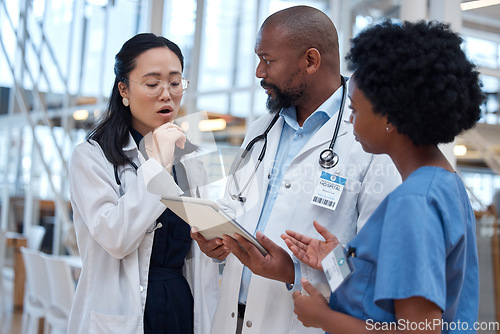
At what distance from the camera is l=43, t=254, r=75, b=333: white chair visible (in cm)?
357

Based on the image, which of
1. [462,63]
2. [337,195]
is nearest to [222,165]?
[337,195]

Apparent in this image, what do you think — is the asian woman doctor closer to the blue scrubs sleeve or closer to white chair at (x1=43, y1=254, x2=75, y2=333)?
the blue scrubs sleeve

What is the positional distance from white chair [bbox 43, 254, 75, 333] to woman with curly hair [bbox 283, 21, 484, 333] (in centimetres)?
272

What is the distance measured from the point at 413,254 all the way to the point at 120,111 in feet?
4.04

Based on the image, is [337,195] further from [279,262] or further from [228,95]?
[228,95]

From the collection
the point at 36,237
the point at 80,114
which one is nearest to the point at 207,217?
the point at 80,114

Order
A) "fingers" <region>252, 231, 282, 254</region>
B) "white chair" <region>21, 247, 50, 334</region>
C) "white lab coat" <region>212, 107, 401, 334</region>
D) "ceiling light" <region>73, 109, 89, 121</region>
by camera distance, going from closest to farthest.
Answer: "fingers" <region>252, 231, 282, 254</region>, "white lab coat" <region>212, 107, 401, 334</region>, "white chair" <region>21, 247, 50, 334</region>, "ceiling light" <region>73, 109, 89, 121</region>

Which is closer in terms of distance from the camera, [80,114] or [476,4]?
[476,4]

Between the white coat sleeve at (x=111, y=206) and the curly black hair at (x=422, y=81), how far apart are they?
790 millimetres

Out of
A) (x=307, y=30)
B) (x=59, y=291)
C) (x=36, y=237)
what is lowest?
(x=36, y=237)

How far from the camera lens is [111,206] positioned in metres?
1.66

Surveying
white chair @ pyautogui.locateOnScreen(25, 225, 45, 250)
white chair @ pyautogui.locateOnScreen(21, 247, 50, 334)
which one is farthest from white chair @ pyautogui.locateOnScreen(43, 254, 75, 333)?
white chair @ pyautogui.locateOnScreen(25, 225, 45, 250)

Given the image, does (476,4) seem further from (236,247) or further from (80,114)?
(80,114)

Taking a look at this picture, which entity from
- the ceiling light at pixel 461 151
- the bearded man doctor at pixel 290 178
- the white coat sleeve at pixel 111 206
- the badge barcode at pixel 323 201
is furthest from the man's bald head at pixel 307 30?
the ceiling light at pixel 461 151
